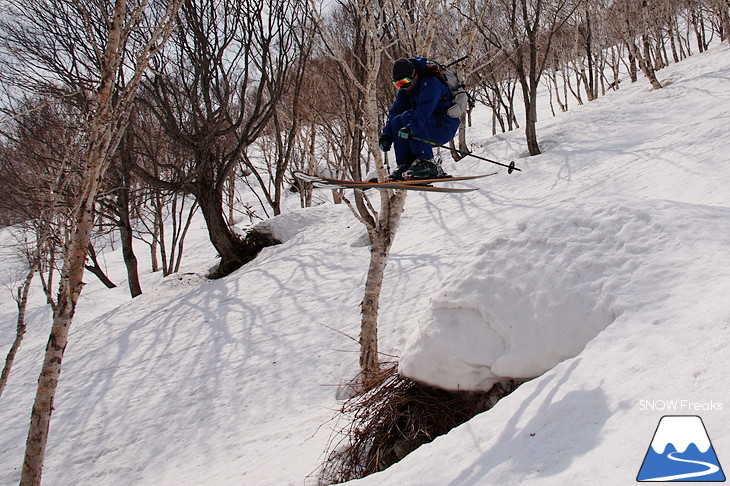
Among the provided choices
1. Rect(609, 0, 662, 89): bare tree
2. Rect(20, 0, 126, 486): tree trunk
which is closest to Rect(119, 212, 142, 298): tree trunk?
Rect(20, 0, 126, 486): tree trunk

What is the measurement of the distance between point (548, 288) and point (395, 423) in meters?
1.54

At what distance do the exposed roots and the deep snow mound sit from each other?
0.39ft

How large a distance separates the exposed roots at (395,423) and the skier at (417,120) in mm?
2185

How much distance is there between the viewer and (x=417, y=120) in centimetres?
445

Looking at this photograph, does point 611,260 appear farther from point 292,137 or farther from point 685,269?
point 292,137

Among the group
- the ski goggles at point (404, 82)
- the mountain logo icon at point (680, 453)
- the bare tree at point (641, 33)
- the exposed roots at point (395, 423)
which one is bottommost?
the exposed roots at point (395, 423)

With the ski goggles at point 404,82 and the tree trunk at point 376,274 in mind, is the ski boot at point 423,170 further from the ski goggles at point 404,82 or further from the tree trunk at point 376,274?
the ski goggles at point 404,82

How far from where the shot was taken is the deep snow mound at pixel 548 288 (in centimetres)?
293

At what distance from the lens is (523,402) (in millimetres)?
2539

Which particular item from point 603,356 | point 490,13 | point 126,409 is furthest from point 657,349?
point 490,13

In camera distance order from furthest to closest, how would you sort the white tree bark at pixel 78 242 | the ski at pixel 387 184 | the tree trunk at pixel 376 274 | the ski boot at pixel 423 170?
the tree trunk at pixel 376 274, the ski boot at pixel 423 170, the ski at pixel 387 184, the white tree bark at pixel 78 242

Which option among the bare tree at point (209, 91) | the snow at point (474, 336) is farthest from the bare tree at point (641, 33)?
the bare tree at point (209, 91)

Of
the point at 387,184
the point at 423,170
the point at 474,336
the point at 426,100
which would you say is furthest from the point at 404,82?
the point at 474,336

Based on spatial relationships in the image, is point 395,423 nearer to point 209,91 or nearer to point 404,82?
point 404,82
